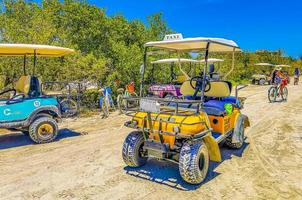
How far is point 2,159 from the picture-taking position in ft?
19.8

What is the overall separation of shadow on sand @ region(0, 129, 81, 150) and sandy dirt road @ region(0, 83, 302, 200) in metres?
0.03

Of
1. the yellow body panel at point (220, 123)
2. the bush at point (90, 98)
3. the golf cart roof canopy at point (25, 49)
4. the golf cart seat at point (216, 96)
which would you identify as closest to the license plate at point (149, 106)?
the golf cart seat at point (216, 96)

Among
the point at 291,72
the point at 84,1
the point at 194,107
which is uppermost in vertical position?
the point at 84,1

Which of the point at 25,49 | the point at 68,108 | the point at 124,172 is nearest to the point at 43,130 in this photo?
the point at 25,49

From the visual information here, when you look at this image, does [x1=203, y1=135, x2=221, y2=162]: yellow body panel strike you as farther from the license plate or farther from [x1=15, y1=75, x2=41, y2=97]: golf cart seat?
[x1=15, y1=75, x2=41, y2=97]: golf cart seat

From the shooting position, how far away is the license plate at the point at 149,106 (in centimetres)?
450

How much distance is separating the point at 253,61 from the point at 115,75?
2209cm

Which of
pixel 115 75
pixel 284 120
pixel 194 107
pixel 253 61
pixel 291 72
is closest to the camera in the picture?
pixel 194 107

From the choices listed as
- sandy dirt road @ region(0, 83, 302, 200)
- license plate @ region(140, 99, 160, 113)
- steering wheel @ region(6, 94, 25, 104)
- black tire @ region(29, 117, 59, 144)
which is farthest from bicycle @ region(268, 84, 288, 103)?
steering wheel @ region(6, 94, 25, 104)

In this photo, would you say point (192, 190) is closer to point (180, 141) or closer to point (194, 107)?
point (180, 141)

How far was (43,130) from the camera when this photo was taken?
745 centimetres

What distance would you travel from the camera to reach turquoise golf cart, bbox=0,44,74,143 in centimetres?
705

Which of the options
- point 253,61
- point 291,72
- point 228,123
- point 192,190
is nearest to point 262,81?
point 253,61

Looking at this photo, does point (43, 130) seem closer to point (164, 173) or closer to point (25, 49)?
point (25, 49)
